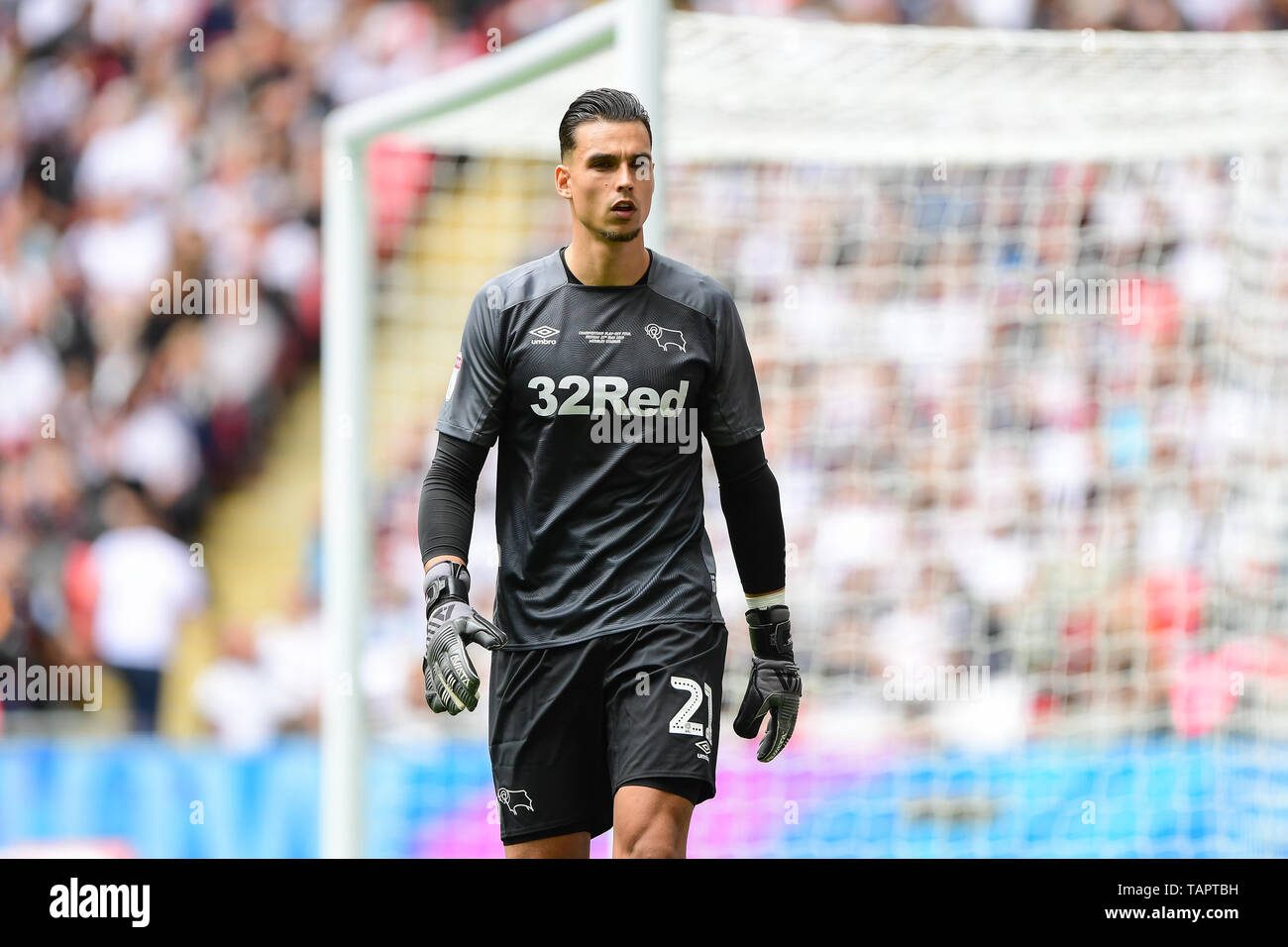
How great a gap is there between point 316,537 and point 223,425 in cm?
91

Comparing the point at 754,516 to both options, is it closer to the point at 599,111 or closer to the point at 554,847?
the point at 554,847

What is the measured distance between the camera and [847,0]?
1038cm

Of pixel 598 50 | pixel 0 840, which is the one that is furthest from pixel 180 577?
pixel 598 50

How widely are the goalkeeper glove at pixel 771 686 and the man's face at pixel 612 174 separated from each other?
92 centimetres

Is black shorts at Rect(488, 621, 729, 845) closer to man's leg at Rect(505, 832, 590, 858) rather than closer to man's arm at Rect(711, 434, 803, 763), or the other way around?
man's leg at Rect(505, 832, 590, 858)

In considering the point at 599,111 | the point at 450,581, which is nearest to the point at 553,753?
the point at 450,581

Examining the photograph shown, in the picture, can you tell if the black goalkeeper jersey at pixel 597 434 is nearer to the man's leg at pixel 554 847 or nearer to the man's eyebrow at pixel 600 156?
the man's eyebrow at pixel 600 156

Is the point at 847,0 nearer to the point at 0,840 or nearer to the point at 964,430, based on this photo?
the point at 964,430

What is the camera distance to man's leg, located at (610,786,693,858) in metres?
3.40

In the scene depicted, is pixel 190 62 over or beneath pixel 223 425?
over

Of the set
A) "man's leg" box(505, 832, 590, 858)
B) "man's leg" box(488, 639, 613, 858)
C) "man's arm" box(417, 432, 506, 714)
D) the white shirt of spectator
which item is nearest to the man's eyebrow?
"man's arm" box(417, 432, 506, 714)

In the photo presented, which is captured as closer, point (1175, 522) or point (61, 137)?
point (1175, 522)

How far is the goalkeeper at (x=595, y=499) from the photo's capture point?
353cm

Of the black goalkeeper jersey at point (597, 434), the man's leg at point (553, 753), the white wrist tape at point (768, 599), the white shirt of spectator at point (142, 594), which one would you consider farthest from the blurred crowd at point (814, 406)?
the man's leg at point (553, 753)
